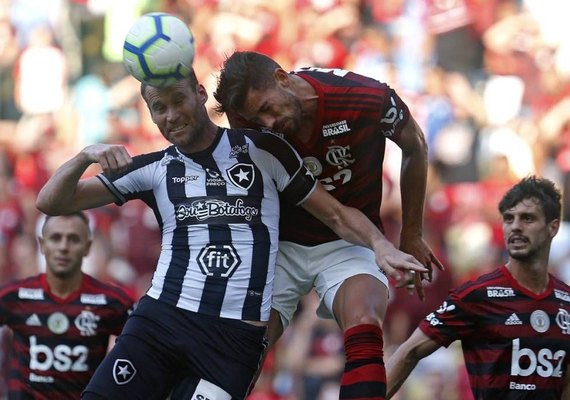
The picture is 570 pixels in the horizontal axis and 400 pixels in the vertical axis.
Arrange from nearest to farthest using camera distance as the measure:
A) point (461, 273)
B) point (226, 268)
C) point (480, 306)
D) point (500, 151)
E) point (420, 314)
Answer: point (226, 268), point (480, 306), point (420, 314), point (461, 273), point (500, 151)

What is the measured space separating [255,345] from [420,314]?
17.4 feet

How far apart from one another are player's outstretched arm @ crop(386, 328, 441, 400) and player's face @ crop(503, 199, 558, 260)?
2.21 ft

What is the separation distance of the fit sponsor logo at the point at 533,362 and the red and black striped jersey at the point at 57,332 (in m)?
2.50

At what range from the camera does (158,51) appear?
6.22m

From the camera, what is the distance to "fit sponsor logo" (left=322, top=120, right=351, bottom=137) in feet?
22.2

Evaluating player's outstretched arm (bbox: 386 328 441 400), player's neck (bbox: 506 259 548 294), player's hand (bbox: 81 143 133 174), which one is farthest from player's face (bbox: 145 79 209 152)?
player's neck (bbox: 506 259 548 294)

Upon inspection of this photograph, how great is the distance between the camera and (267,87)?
6578 mm

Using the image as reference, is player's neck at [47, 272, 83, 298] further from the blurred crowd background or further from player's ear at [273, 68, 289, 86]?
the blurred crowd background

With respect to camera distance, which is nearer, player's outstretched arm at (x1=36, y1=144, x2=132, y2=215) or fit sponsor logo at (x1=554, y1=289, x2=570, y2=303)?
player's outstretched arm at (x1=36, y1=144, x2=132, y2=215)

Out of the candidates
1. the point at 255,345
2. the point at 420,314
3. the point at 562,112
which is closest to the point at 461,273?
the point at 420,314

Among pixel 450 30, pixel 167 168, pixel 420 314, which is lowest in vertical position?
pixel 420 314

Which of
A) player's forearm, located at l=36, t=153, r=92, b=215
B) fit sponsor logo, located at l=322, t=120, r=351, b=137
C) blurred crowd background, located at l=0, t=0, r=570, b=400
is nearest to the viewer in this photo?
player's forearm, located at l=36, t=153, r=92, b=215

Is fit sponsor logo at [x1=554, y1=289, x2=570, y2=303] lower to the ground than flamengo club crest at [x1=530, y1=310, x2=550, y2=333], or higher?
higher

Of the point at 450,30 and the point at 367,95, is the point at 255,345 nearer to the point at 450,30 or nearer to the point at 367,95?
the point at 367,95
